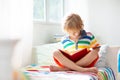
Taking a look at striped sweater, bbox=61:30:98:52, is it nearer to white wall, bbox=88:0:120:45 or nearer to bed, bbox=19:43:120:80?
bed, bbox=19:43:120:80

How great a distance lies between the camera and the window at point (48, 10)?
257 centimetres

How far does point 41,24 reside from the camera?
2.52 meters

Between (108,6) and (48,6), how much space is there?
0.68 meters

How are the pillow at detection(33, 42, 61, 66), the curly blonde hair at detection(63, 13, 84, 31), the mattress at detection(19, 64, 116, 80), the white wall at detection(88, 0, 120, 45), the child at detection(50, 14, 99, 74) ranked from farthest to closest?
the white wall at detection(88, 0, 120, 45) < the pillow at detection(33, 42, 61, 66) < the curly blonde hair at detection(63, 13, 84, 31) < the child at detection(50, 14, 99, 74) < the mattress at detection(19, 64, 116, 80)

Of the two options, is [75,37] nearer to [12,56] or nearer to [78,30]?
[78,30]

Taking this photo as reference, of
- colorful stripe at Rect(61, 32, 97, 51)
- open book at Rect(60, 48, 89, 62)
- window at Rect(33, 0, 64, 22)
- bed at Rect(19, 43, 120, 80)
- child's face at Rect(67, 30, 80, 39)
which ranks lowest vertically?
bed at Rect(19, 43, 120, 80)

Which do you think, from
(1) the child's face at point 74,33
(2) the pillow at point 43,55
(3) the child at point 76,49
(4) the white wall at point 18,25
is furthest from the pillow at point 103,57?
(4) the white wall at point 18,25

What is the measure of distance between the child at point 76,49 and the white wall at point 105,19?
72 centimetres

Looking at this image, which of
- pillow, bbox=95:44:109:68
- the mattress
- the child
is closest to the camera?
the mattress

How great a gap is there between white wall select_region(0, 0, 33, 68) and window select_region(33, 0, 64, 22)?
48 cm

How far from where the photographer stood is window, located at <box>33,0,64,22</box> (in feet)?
8.44

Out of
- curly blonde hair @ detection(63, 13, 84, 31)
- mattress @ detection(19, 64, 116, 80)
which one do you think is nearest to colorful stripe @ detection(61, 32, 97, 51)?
curly blonde hair @ detection(63, 13, 84, 31)

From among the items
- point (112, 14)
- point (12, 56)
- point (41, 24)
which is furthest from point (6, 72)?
point (112, 14)

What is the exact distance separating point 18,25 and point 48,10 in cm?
94
